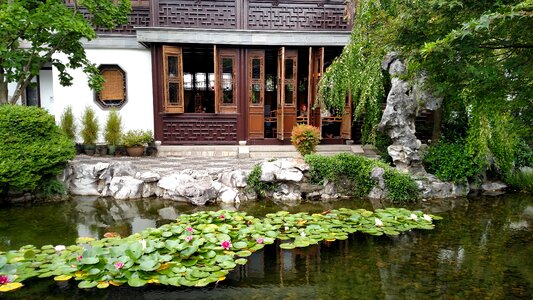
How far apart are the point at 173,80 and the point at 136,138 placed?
5.54ft

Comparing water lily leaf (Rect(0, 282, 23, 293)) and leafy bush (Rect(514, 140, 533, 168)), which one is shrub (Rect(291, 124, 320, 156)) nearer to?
leafy bush (Rect(514, 140, 533, 168))

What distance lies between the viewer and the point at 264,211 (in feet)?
21.6

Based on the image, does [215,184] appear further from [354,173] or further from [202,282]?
[202,282]

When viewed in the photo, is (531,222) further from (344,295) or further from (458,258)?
(344,295)

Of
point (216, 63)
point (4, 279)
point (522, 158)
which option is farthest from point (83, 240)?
point (522, 158)

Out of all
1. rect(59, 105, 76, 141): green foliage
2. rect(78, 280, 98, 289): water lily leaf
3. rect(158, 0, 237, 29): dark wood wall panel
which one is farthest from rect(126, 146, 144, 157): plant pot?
rect(78, 280, 98, 289): water lily leaf

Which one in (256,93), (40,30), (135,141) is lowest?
(135,141)

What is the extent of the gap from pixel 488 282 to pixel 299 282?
1922 millimetres

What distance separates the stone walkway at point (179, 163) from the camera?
811 centimetres

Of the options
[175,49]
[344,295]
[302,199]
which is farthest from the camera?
[175,49]

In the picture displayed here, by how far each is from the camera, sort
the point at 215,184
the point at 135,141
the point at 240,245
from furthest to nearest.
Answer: the point at 135,141 → the point at 215,184 → the point at 240,245

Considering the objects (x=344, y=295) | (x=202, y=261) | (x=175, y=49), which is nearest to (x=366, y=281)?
(x=344, y=295)

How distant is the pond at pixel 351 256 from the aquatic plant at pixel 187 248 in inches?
5.0

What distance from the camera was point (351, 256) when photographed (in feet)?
15.8
